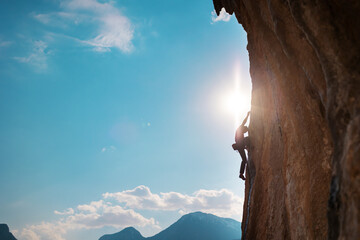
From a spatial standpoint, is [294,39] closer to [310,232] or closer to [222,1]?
[310,232]

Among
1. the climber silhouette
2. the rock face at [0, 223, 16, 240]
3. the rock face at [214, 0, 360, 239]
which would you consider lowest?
the rock face at [0, 223, 16, 240]

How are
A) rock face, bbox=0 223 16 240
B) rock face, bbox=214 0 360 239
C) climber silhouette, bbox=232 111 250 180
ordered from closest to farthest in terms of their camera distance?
rock face, bbox=214 0 360 239 < climber silhouette, bbox=232 111 250 180 < rock face, bbox=0 223 16 240

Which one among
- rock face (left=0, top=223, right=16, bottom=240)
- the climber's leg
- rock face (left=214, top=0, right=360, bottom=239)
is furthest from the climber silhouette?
rock face (left=0, top=223, right=16, bottom=240)

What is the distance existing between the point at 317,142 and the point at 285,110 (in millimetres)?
1821

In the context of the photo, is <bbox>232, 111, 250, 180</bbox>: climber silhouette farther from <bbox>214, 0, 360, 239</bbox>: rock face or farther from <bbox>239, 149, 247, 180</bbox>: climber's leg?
<bbox>214, 0, 360, 239</bbox>: rock face

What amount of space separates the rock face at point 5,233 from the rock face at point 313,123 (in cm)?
21905

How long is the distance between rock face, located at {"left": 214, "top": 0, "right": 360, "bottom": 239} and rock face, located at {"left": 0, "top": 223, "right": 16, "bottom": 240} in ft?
719

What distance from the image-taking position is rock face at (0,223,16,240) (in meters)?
163

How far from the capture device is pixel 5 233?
548ft

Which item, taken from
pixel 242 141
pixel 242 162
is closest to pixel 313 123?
pixel 242 141

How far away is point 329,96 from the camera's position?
3189 mm

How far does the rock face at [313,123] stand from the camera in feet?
9.09

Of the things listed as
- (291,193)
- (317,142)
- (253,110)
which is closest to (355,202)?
(317,142)

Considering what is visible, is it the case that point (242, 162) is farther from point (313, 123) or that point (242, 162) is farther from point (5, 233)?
point (5, 233)
